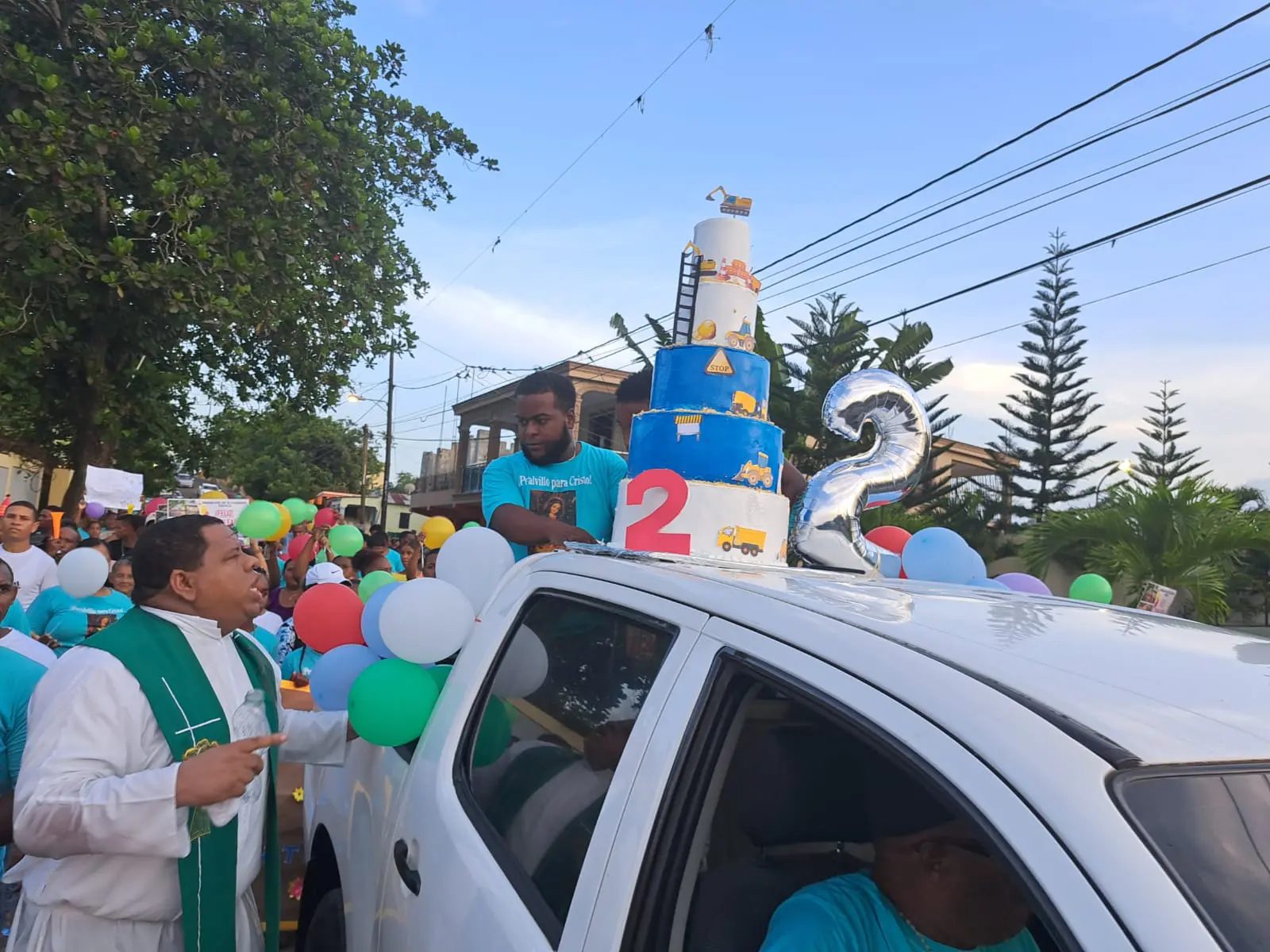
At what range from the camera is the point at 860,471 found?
126 inches

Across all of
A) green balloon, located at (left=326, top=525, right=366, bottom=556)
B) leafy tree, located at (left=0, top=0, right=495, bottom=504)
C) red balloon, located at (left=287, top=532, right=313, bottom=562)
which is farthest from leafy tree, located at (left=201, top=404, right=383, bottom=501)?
green balloon, located at (left=326, top=525, right=366, bottom=556)

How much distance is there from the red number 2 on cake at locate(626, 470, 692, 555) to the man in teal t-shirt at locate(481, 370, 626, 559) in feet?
2.65

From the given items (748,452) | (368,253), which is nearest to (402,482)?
(368,253)

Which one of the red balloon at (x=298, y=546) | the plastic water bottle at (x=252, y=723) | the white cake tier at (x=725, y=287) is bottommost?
the plastic water bottle at (x=252, y=723)

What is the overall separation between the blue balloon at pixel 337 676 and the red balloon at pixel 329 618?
22cm

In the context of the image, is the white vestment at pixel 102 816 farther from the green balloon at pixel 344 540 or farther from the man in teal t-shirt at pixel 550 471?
the green balloon at pixel 344 540

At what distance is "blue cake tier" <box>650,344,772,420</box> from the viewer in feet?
10.3

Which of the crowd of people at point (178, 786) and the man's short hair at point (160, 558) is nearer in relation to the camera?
the crowd of people at point (178, 786)

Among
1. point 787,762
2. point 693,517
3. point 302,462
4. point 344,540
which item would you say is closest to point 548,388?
point 693,517

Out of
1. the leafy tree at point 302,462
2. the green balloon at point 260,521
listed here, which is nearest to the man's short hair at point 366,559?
the green balloon at point 260,521

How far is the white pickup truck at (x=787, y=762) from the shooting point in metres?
0.87

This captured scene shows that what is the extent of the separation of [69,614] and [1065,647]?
228 inches

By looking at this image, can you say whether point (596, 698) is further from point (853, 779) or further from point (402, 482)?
point (402, 482)

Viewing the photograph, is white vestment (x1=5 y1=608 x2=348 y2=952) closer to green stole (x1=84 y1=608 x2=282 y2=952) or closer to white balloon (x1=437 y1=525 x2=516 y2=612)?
green stole (x1=84 y1=608 x2=282 y2=952)
